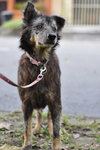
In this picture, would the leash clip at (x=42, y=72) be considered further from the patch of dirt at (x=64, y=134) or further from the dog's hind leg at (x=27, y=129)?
the patch of dirt at (x=64, y=134)

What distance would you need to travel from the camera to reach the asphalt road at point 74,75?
7.05 meters

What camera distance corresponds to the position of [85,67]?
434 inches

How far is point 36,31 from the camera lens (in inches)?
176

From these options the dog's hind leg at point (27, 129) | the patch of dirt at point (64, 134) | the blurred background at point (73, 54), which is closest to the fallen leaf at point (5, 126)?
the patch of dirt at point (64, 134)

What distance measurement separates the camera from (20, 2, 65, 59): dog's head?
4414 millimetres

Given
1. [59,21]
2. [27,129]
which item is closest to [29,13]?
[59,21]

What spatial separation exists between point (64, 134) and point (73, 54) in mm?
8131

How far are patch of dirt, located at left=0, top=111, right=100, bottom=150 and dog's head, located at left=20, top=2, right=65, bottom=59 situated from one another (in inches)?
48.5

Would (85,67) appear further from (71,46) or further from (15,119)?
(15,119)

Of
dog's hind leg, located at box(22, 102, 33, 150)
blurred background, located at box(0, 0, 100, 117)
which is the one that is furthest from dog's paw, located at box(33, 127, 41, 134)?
blurred background, located at box(0, 0, 100, 117)

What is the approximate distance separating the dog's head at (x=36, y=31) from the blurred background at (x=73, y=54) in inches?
15.6

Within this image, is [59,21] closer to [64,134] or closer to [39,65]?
[39,65]

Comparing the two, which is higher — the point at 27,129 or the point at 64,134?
the point at 27,129

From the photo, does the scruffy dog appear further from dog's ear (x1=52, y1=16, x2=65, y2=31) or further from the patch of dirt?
the patch of dirt
